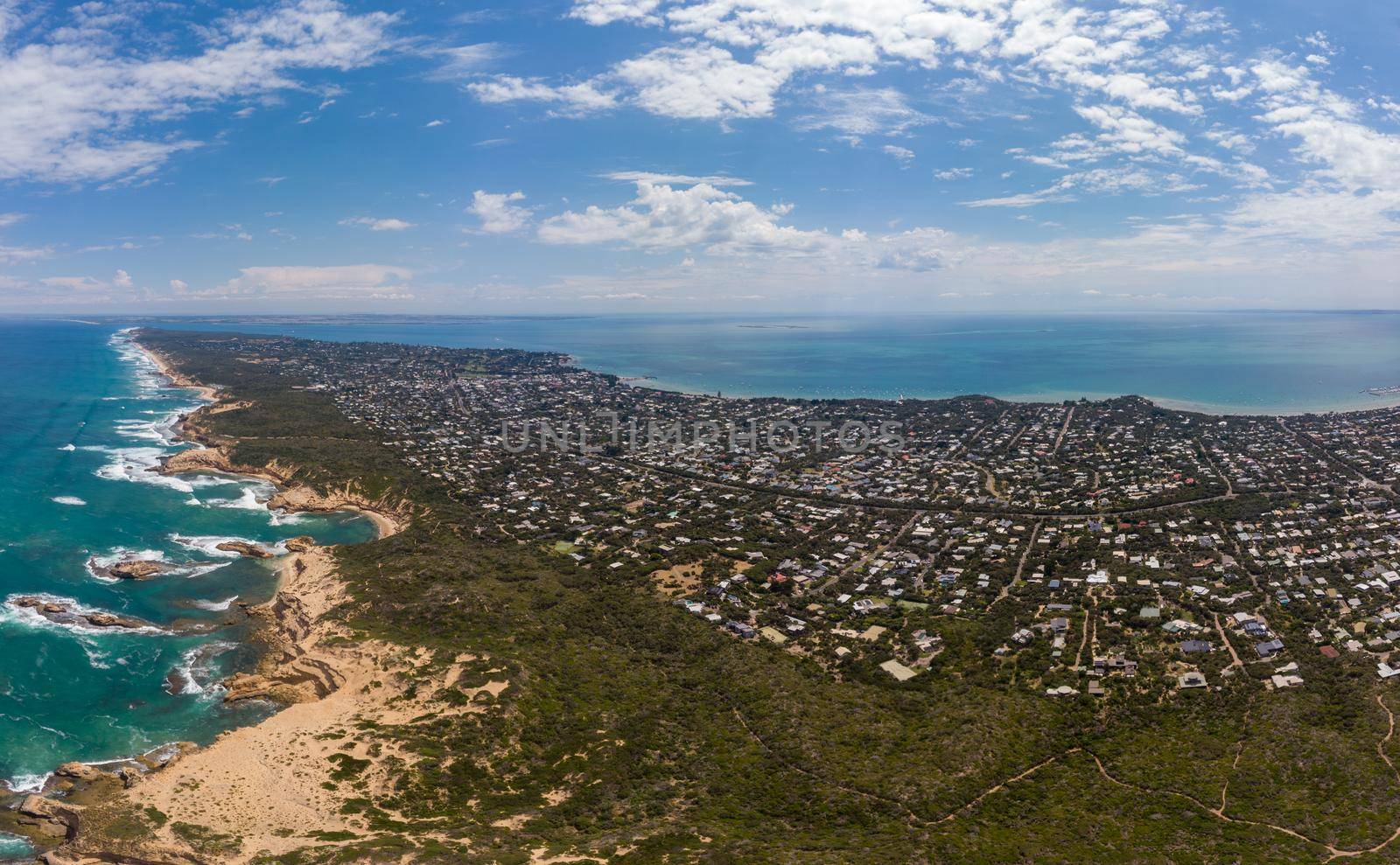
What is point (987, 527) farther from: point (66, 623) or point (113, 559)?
point (113, 559)

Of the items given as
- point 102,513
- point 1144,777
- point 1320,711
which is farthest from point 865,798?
point 102,513

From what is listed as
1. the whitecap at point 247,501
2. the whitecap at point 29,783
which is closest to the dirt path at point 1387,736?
the whitecap at point 29,783

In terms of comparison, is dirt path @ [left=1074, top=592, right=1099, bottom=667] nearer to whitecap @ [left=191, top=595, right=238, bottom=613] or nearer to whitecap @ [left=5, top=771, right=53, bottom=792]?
whitecap @ [left=5, top=771, right=53, bottom=792]

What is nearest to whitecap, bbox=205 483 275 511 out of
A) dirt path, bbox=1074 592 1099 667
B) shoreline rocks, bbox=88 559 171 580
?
shoreline rocks, bbox=88 559 171 580

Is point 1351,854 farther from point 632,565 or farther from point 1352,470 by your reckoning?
point 1352,470

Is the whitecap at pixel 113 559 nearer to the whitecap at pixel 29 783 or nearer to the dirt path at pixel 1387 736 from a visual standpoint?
the whitecap at pixel 29 783
